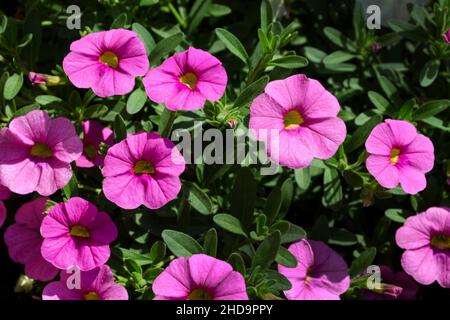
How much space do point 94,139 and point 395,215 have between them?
1031 millimetres

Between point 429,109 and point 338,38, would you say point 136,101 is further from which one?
point 429,109

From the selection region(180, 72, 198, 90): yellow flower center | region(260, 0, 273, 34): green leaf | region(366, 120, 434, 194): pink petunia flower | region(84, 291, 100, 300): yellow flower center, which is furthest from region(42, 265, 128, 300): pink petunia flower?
region(260, 0, 273, 34): green leaf

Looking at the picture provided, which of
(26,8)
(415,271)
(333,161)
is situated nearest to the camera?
(415,271)

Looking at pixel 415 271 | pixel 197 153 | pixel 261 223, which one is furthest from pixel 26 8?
pixel 415 271

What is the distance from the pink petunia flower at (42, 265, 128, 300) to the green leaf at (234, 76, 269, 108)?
0.64 m

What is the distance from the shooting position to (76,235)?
185cm

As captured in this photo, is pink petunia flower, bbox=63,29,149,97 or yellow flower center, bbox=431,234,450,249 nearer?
pink petunia flower, bbox=63,29,149,97

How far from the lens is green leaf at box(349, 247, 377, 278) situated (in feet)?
6.55

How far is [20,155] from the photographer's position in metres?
1.86

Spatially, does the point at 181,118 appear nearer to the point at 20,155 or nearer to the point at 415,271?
the point at 20,155

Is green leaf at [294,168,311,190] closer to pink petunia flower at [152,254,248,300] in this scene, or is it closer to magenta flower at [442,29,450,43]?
pink petunia flower at [152,254,248,300]

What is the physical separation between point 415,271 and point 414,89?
788mm

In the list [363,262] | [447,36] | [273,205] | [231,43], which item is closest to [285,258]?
[273,205]

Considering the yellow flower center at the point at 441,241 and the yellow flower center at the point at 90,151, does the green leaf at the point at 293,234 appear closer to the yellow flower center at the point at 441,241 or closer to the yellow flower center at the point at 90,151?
the yellow flower center at the point at 441,241
